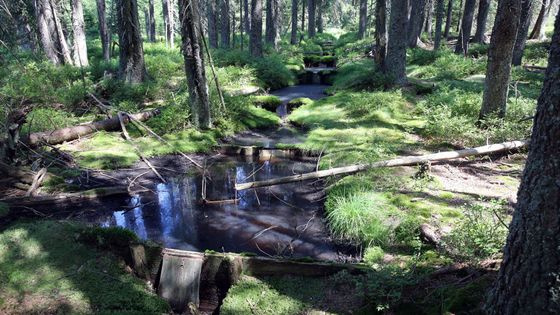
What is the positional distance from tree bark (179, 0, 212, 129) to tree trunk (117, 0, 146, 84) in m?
3.73

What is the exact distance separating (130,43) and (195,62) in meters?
4.35

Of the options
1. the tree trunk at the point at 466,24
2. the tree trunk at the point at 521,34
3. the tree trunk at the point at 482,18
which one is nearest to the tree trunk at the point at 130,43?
the tree trunk at the point at 521,34

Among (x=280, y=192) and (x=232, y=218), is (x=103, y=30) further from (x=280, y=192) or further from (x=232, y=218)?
(x=232, y=218)

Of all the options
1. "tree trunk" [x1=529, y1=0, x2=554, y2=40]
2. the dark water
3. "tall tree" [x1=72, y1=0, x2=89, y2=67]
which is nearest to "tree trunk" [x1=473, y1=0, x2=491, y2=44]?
"tree trunk" [x1=529, y1=0, x2=554, y2=40]

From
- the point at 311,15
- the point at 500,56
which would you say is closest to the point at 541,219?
the point at 500,56

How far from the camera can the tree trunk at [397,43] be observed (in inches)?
526

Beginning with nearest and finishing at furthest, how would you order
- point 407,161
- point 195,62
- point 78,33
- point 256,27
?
point 407,161
point 195,62
point 78,33
point 256,27

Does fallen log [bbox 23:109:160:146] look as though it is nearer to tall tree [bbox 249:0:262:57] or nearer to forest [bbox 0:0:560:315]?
forest [bbox 0:0:560:315]

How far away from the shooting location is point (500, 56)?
8875mm

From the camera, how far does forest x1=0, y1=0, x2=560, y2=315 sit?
3742 millimetres

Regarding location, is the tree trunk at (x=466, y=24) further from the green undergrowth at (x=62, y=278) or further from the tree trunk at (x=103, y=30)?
the tree trunk at (x=103, y=30)

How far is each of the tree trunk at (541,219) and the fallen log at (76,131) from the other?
9.64 meters

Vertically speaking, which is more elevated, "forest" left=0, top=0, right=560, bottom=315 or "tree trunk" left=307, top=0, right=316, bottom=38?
"tree trunk" left=307, top=0, right=316, bottom=38

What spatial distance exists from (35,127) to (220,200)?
18.7 feet
